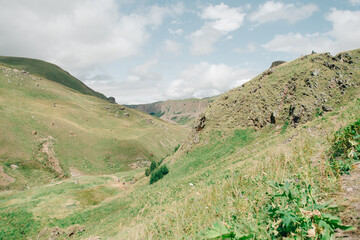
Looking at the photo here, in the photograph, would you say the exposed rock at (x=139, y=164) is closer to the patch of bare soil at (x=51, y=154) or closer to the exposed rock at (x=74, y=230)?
the patch of bare soil at (x=51, y=154)

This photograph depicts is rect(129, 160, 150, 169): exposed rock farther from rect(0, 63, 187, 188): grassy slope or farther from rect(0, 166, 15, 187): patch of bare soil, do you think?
rect(0, 166, 15, 187): patch of bare soil

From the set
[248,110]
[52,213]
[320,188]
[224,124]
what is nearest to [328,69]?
[248,110]

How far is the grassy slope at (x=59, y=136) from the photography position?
5556 centimetres

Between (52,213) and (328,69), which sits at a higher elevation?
(328,69)

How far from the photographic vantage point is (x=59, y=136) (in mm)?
69375

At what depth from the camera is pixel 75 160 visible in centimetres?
6400

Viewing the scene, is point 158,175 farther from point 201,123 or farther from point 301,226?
point 301,226

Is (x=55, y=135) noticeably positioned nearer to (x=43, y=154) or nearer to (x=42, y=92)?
(x=43, y=154)

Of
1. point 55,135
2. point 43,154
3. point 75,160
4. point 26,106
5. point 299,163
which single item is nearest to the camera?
point 299,163

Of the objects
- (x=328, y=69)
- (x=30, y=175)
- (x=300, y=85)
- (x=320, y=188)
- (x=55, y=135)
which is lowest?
(x=30, y=175)

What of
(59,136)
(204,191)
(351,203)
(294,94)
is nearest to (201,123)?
(294,94)

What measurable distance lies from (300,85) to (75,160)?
6795 cm

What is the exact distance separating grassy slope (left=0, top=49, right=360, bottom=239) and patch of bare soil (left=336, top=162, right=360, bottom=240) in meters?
0.23

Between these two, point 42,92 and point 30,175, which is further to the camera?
point 42,92
